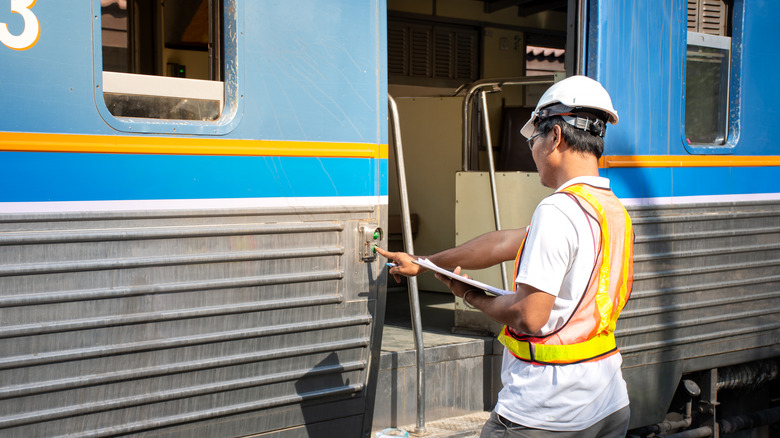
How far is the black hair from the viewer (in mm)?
2068

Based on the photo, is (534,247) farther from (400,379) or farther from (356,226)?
(400,379)

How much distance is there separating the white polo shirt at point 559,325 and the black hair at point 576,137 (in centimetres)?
8

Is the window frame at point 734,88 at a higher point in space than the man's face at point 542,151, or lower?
higher

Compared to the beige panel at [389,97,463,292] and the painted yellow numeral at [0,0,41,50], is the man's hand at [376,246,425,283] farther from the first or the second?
the beige panel at [389,97,463,292]

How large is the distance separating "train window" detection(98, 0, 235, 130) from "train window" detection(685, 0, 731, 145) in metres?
2.42

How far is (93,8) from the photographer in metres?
2.38

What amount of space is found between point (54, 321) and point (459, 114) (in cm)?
404

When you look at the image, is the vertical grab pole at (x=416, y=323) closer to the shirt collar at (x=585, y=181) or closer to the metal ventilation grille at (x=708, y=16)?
the shirt collar at (x=585, y=181)

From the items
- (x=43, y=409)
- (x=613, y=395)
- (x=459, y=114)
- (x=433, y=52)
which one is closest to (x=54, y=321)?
(x=43, y=409)

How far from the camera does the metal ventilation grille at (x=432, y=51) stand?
6.17 meters

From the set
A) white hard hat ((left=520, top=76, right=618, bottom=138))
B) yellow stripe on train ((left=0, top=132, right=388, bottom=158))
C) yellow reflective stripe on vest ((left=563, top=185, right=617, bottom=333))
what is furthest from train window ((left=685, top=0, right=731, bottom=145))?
yellow reflective stripe on vest ((left=563, top=185, right=617, bottom=333))

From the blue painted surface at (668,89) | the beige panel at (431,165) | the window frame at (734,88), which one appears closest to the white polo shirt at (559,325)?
the blue painted surface at (668,89)

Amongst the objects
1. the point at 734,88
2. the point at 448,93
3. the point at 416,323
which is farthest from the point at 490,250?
the point at 448,93

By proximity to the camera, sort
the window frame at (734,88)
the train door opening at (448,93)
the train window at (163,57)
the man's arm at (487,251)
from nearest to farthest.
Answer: the train window at (163,57) < the man's arm at (487,251) < the window frame at (734,88) < the train door opening at (448,93)
